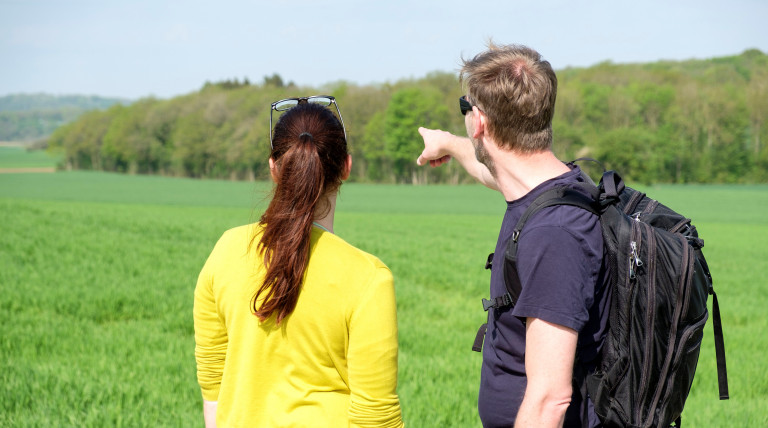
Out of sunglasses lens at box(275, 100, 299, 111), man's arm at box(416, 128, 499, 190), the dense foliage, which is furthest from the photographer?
the dense foliage

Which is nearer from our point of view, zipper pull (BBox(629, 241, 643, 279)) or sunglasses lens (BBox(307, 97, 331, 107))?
zipper pull (BBox(629, 241, 643, 279))

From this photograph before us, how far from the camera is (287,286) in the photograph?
2025 millimetres

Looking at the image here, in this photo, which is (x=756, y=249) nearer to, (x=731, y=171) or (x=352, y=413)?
(x=352, y=413)

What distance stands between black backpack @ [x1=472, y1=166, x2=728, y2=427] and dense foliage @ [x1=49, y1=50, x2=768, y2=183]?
7542 cm

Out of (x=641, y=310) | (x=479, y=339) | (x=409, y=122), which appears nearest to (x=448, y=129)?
(x=409, y=122)

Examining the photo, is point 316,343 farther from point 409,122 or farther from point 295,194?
point 409,122

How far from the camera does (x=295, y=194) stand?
2090 mm

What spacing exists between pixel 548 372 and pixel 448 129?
93015 mm

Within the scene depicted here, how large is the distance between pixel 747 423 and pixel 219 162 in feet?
353

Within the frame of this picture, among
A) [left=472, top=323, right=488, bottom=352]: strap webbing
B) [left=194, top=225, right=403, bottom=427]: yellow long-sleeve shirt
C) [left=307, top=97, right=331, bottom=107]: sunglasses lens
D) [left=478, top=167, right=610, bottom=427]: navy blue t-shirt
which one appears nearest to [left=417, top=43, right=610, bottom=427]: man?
[left=478, top=167, right=610, bottom=427]: navy blue t-shirt

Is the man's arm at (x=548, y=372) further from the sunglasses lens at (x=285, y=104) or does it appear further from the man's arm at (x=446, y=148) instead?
the sunglasses lens at (x=285, y=104)

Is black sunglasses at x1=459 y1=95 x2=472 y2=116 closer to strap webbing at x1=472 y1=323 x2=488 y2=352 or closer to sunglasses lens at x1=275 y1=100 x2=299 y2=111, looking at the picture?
sunglasses lens at x1=275 y1=100 x2=299 y2=111

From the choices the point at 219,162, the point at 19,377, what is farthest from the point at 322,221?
the point at 219,162

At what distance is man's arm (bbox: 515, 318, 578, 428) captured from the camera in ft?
6.35
